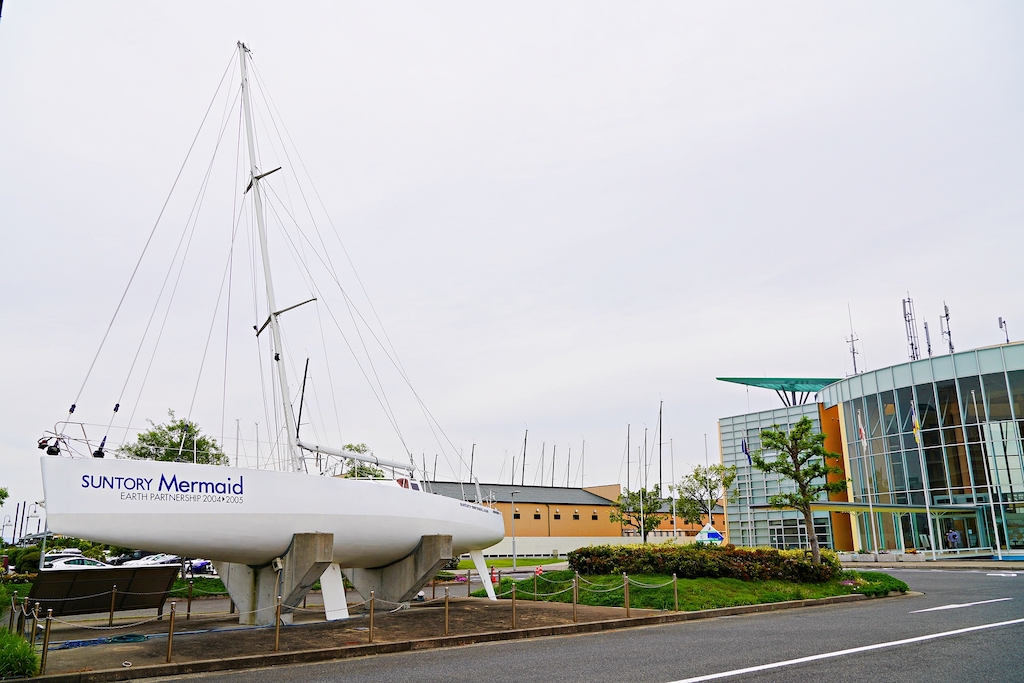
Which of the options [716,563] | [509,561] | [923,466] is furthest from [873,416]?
[716,563]

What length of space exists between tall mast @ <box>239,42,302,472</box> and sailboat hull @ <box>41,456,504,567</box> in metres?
1.41

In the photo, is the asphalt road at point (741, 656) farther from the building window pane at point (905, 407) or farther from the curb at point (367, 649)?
the building window pane at point (905, 407)

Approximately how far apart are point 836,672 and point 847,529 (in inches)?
1934

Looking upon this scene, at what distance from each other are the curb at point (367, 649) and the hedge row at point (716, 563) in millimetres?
3077

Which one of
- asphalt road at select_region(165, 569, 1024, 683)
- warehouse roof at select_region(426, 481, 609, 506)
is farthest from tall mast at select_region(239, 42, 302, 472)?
warehouse roof at select_region(426, 481, 609, 506)

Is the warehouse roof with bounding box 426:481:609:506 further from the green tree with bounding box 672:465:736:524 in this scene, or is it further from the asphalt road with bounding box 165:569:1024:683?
the asphalt road with bounding box 165:569:1024:683

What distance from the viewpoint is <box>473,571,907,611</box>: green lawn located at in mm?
18344

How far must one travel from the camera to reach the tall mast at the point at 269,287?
53.9 ft

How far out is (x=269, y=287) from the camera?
17.8 m

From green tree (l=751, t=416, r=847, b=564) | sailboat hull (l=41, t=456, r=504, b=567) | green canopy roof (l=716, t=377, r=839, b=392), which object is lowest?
sailboat hull (l=41, t=456, r=504, b=567)

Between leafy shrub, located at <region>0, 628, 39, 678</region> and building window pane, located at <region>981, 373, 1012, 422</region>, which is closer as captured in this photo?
leafy shrub, located at <region>0, 628, 39, 678</region>

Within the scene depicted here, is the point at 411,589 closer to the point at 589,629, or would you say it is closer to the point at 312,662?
the point at 589,629

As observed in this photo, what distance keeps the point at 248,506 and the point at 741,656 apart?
9247 millimetres

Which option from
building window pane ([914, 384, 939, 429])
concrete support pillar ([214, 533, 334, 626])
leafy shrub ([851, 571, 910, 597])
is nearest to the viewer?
concrete support pillar ([214, 533, 334, 626])
